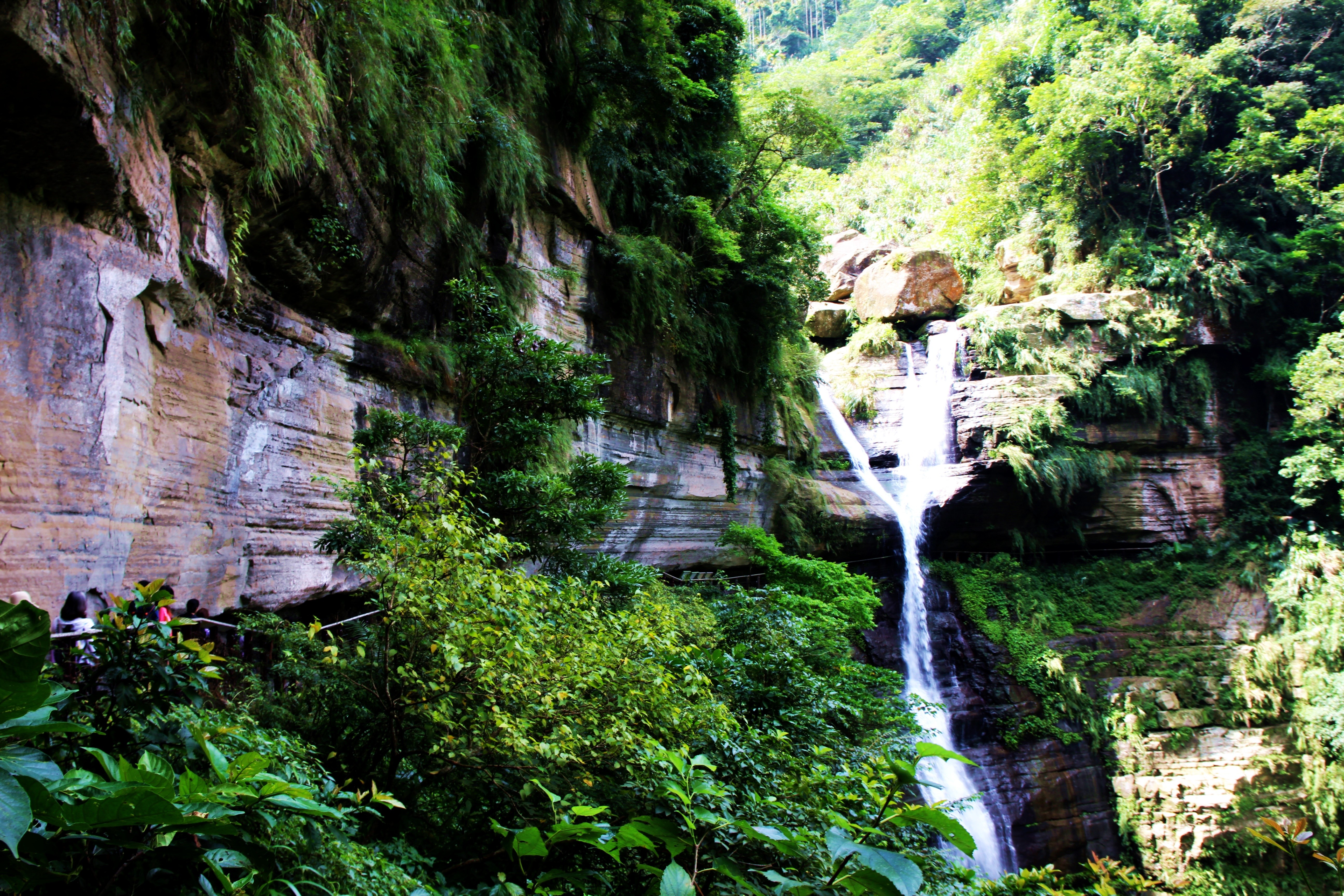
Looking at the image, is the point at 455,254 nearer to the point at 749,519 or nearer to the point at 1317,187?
the point at 749,519

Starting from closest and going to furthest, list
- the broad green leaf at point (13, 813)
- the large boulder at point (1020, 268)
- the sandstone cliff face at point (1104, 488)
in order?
1. the broad green leaf at point (13, 813)
2. the sandstone cliff face at point (1104, 488)
3. the large boulder at point (1020, 268)

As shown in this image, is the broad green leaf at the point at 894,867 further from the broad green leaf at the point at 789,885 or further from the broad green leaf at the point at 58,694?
the broad green leaf at the point at 58,694

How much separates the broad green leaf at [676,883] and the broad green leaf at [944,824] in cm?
50

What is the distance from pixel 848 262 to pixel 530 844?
23.0 metres

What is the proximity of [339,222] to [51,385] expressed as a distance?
120 inches

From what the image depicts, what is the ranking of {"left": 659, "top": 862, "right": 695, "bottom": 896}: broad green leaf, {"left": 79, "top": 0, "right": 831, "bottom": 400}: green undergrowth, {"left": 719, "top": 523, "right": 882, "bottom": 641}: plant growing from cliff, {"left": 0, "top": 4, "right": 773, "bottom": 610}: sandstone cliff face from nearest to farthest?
{"left": 659, "top": 862, "right": 695, "bottom": 896}: broad green leaf, {"left": 0, "top": 4, "right": 773, "bottom": 610}: sandstone cliff face, {"left": 79, "top": 0, "right": 831, "bottom": 400}: green undergrowth, {"left": 719, "top": 523, "right": 882, "bottom": 641}: plant growing from cliff

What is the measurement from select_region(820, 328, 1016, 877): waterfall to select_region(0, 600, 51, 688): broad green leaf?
12.9m

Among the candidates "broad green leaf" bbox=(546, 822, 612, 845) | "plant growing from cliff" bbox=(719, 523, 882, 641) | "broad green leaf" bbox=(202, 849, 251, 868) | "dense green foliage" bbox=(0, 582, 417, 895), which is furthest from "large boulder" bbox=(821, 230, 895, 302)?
"broad green leaf" bbox=(202, 849, 251, 868)

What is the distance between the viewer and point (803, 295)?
50.0 feet

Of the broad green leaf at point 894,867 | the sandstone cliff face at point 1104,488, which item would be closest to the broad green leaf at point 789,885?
the broad green leaf at point 894,867

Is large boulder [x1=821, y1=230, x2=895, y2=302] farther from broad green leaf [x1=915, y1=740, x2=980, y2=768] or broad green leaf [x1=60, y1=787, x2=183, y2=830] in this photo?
broad green leaf [x1=60, y1=787, x2=183, y2=830]

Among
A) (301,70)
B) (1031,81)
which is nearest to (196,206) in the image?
(301,70)

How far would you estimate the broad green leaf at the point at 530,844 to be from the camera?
68.4 inches

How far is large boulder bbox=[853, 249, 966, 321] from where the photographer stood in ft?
65.9
